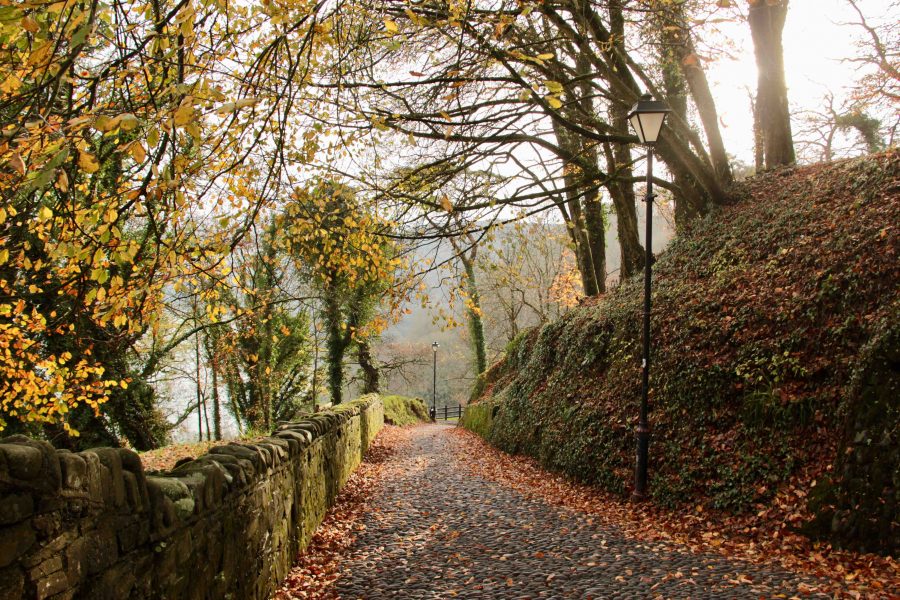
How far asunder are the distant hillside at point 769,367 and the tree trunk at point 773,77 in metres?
1.24

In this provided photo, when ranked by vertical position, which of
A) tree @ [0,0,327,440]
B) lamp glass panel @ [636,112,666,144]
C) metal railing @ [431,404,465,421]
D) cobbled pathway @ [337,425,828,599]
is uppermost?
lamp glass panel @ [636,112,666,144]

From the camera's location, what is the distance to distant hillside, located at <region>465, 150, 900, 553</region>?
4707 mm

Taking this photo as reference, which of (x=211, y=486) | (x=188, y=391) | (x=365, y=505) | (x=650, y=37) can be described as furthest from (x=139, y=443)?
(x=650, y=37)

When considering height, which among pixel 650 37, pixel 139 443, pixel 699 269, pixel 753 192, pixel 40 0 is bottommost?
pixel 139 443

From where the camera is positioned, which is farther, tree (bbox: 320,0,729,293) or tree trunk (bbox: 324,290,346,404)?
tree trunk (bbox: 324,290,346,404)

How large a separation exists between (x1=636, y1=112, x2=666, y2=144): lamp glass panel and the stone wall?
5.56m

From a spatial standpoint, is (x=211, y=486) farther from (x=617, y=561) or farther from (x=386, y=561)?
(x=617, y=561)

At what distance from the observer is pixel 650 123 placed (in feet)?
22.3

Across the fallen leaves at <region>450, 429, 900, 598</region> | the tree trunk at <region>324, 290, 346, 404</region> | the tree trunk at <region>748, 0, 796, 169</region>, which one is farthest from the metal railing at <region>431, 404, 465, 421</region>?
the fallen leaves at <region>450, 429, 900, 598</region>

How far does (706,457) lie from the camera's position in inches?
241

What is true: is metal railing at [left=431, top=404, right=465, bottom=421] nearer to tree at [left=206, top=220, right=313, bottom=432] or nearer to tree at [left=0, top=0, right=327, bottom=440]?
tree at [left=206, top=220, right=313, bottom=432]

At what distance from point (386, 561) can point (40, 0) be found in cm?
486

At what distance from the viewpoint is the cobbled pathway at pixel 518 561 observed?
411 cm

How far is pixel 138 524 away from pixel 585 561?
378 cm
